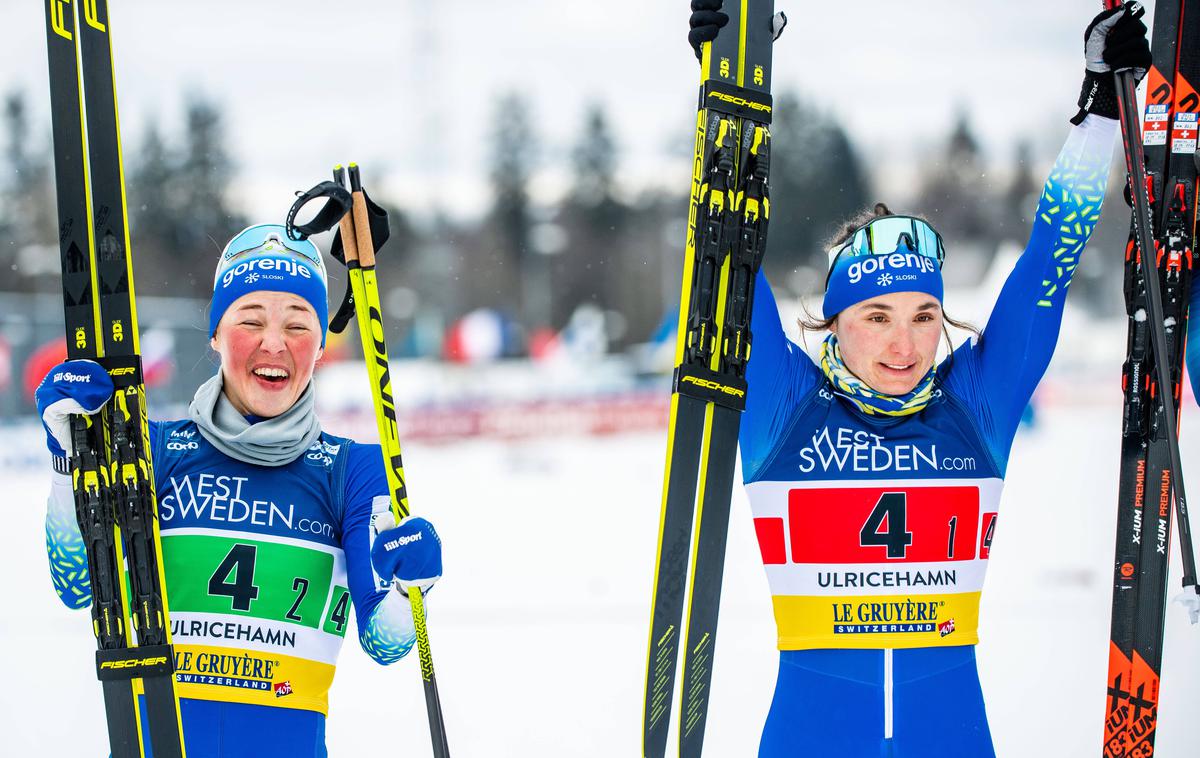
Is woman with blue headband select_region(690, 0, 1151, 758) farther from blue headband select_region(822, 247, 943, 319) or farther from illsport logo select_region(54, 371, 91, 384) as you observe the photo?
illsport logo select_region(54, 371, 91, 384)

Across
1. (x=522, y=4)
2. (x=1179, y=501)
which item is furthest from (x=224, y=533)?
(x=522, y=4)

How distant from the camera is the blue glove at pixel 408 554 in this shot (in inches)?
84.8

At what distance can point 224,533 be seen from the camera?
2.26 metres

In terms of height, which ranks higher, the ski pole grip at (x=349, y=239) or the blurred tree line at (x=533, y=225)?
the blurred tree line at (x=533, y=225)

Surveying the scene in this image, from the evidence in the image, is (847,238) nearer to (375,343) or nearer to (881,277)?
(881,277)

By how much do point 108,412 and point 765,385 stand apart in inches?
54.7

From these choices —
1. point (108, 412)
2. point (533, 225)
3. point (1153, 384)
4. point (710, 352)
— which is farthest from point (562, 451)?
point (533, 225)

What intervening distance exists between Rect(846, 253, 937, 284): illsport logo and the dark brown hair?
11 centimetres

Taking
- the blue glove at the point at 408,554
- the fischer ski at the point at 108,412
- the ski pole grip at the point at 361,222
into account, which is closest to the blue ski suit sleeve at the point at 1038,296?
the blue glove at the point at 408,554

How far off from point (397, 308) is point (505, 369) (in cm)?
728

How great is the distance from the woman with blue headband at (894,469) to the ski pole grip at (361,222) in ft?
2.62

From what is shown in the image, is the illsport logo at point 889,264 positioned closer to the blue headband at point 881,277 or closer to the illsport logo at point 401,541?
the blue headband at point 881,277

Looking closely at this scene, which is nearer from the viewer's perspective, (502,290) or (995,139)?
(995,139)

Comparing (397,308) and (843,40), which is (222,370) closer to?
(843,40)
